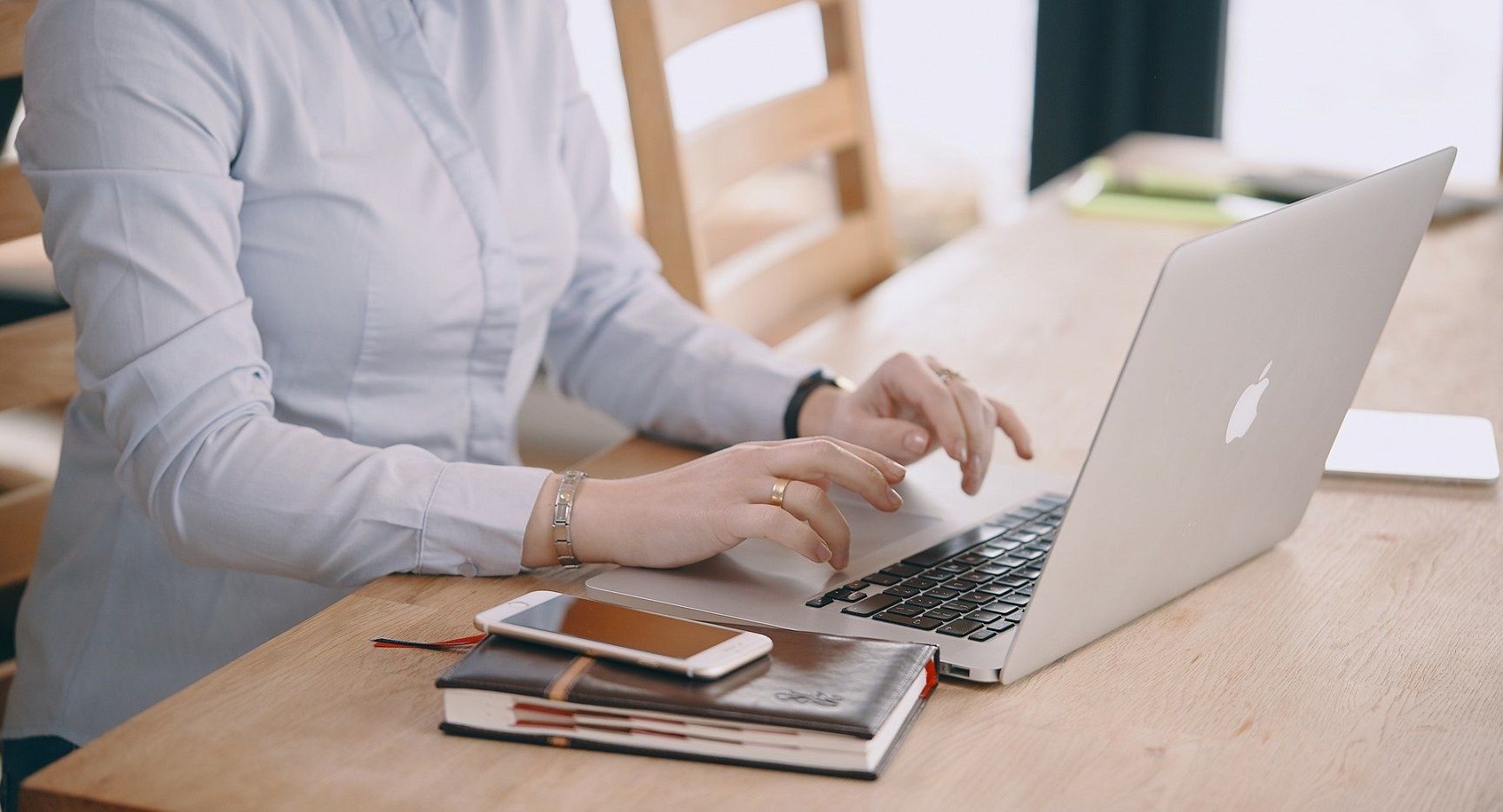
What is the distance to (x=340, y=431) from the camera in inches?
41.8

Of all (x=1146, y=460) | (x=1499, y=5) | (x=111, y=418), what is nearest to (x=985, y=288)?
(x=1146, y=460)

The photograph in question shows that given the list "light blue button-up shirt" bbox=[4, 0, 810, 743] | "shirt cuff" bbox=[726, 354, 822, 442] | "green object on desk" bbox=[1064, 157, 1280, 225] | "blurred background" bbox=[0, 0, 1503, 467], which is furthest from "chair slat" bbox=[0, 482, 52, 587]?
"blurred background" bbox=[0, 0, 1503, 467]

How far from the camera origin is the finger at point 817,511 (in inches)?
34.3

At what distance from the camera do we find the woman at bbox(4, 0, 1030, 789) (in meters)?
0.88

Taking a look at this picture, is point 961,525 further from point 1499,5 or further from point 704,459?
point 1499,5

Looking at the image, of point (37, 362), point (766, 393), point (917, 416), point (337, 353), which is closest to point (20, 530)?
point (37, 362)

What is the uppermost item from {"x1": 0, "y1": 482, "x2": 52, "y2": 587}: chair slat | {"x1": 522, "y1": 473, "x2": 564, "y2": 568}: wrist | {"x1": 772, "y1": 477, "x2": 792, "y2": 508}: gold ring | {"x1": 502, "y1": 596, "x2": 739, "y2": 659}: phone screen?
{"x1": 502, "y1": 596, "x2": 739, "y2": 659}: phone screen

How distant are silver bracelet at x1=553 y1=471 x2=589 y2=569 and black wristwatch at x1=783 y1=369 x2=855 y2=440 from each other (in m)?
0.30

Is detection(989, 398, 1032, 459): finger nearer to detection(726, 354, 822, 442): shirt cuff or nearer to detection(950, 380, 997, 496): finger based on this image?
detection(950, 380, 997, 496): finger

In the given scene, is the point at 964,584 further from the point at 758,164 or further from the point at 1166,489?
the point at 758,164

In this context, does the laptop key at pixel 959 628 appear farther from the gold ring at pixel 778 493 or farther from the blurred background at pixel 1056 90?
the blurred background at pixel 1056 90

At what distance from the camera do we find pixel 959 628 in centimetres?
81

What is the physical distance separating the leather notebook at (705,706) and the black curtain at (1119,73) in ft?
8.69

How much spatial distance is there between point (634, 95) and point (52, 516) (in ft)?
2.15
